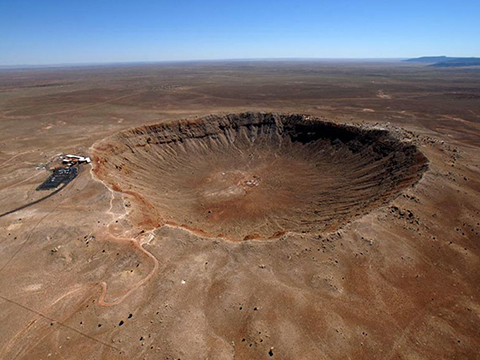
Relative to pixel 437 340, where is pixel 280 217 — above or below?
below

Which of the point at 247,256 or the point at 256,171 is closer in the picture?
the point at 247,256

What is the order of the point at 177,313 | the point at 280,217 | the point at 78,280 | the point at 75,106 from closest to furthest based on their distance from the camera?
the point at 177,313 < the point at 78,280 < the point at 280,217 < the point at 75,106

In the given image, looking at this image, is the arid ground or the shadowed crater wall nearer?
the arid ground

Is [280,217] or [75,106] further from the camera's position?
[75,106]

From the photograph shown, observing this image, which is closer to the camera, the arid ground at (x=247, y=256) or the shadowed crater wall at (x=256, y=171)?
the arid ground at (x=247, y=256)

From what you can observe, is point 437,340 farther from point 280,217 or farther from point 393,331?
point 280,217

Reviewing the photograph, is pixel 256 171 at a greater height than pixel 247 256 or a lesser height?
lesser

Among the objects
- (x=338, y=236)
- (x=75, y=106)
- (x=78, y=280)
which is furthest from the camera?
(x=75, y=106)

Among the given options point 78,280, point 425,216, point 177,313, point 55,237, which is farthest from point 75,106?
point 425,216
